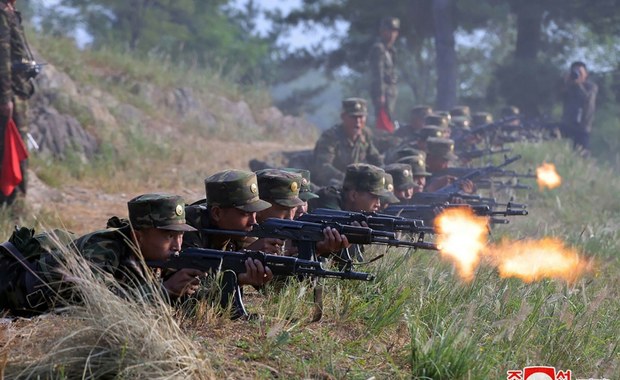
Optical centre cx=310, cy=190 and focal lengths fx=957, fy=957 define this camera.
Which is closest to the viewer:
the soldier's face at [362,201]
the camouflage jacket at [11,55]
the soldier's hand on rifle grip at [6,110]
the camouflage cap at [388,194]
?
the soldier's face at [362,201]

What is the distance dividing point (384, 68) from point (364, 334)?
46.7 feet

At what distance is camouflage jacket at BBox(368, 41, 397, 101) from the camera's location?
18984 mm

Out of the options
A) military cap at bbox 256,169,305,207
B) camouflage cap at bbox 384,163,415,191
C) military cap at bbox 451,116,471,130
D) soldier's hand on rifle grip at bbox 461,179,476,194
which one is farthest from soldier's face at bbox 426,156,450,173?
military cap at bbox 256,169,305,207

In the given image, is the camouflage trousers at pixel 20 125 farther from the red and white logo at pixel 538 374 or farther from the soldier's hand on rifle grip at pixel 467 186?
the red and white logo at pixel 538 374

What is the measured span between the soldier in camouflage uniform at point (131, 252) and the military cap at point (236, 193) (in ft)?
2.07

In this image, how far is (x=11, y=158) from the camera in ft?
33.1

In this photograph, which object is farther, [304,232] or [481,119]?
[481,119]

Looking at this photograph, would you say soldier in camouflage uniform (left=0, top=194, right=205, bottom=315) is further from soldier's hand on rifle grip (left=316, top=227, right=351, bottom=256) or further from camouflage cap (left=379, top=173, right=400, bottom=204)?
camouflage cap (left=379, top=173, right=400, bottom=204)

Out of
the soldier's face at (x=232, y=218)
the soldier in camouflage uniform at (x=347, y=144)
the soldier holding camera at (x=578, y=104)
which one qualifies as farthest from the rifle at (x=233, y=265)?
the soldier holding camera at (x=578, y=104)

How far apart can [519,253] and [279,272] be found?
414 cm

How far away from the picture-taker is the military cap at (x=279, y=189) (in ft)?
22.4

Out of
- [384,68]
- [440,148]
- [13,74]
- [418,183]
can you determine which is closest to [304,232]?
[418,183]

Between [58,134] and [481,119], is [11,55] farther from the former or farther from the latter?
[481,119]

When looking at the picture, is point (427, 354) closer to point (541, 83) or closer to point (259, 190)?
point (259, 190)
